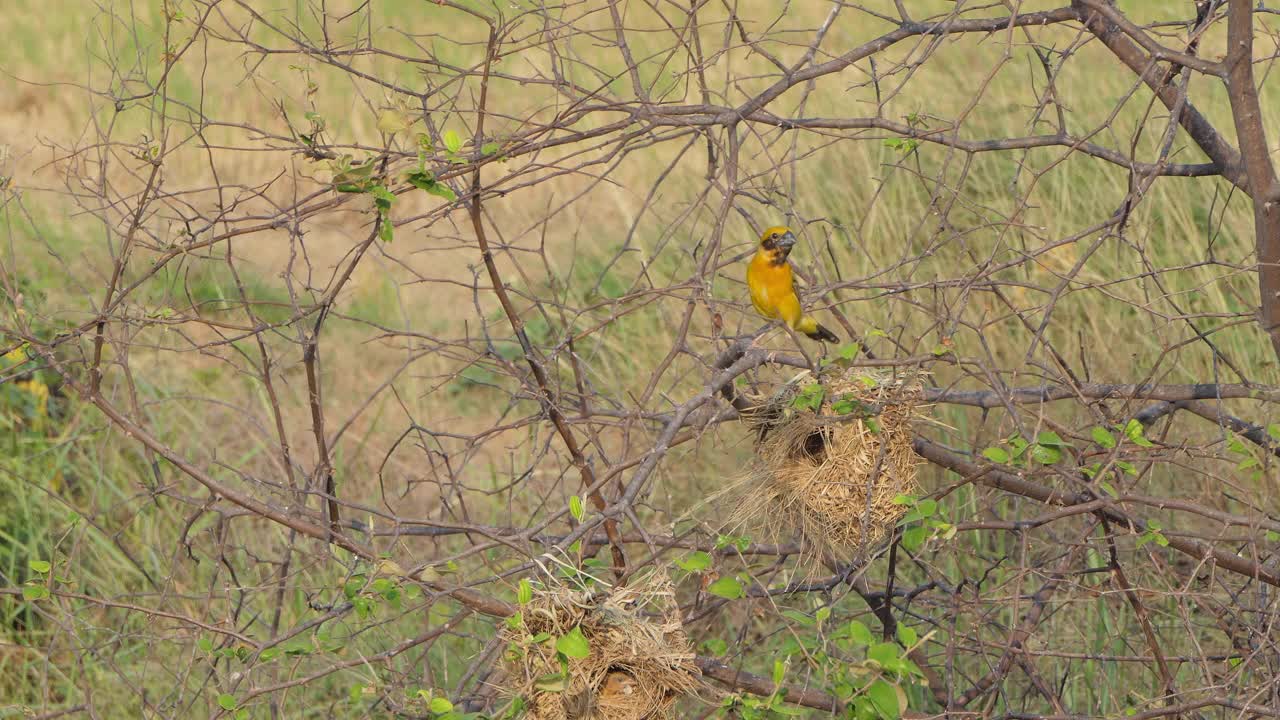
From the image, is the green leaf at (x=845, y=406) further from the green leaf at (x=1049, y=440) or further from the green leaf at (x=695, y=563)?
the green leaf at (x=695, y=563)

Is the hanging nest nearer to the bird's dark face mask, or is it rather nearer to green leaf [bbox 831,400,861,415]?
green leaf [bbox 831,400,861,415]

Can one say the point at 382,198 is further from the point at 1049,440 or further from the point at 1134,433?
the point at 1134,433

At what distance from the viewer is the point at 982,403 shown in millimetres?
3137

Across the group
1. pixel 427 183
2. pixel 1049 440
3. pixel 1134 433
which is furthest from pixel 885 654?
pixel 427 183

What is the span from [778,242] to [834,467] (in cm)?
171

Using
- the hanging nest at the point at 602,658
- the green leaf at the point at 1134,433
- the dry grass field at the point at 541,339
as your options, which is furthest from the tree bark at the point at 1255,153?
the hanging nest at the point at 602,658

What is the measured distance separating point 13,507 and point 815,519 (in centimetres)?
405

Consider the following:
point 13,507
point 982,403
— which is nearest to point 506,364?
point 982,403

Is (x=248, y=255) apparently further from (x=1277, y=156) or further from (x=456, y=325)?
(x=1277, y=156)

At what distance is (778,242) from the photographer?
451 centimetres

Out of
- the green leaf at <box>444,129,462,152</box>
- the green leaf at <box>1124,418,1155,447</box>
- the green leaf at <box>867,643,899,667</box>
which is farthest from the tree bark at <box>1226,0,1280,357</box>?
the green leaf at <box>444,129,462,152</box>

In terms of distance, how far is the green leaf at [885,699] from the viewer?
2.12 m

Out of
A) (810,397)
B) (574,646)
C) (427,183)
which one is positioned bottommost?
(574,646)

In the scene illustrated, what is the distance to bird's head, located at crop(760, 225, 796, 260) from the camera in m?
4.46
